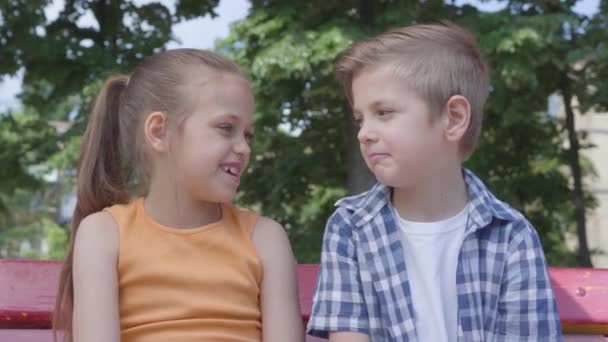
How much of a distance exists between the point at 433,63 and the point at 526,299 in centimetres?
57

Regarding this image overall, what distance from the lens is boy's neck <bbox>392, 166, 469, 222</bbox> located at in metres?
2.00

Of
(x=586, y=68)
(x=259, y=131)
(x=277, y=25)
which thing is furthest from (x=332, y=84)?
(x=586, y=68)

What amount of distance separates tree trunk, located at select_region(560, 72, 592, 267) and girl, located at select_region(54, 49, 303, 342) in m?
7.02

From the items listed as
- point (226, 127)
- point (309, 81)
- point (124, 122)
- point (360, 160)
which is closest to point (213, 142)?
point (226, 127)

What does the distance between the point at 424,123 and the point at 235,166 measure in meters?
0.45

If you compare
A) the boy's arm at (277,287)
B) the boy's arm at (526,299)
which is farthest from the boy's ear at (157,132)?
the boy's arm at (526,299)

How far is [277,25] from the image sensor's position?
7.44 m

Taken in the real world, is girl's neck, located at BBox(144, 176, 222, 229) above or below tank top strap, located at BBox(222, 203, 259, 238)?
Result: above

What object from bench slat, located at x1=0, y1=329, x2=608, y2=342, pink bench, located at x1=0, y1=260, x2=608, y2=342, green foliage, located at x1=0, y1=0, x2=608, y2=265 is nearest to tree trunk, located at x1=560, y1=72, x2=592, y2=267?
green foliage, located at x1=0, y1=0, x2=608, y2=265

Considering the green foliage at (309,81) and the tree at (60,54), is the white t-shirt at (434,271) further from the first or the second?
the tree at (60,54)

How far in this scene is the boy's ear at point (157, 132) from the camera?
6.61 ft

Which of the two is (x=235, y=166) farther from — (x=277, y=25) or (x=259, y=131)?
(x=259, y=131)

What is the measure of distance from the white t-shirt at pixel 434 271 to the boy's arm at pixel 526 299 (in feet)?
0.37

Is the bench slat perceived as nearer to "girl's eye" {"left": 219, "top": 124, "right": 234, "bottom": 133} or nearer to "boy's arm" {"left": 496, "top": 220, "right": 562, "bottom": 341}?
"girl's eye" {"left": 219, "top": 124, "right": 234, "bottom": 133}
